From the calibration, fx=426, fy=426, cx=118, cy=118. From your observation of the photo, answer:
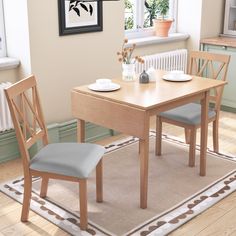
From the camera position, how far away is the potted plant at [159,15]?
4613 millimetres

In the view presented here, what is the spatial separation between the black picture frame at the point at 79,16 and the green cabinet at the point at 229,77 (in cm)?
159

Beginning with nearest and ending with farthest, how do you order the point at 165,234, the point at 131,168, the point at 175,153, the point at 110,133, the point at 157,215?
the point at 165,234
the point at 157,215
the point at 131,168
the point at 175,153
the point at 110,133

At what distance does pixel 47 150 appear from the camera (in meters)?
2.59

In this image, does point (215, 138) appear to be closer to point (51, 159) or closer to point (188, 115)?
point (188, 115)

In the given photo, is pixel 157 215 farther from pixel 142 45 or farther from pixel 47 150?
pixel 142 45

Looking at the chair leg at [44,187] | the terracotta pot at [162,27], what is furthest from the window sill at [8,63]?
the terracotta pot at [162,27]

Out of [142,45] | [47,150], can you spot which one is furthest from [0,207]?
[142,45]

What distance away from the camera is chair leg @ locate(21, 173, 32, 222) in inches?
99.4

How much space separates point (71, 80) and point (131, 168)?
927 mm

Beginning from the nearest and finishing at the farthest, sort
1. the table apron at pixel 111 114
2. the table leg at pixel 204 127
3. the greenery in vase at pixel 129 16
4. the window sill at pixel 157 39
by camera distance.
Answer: the table apron at pixel 111 114 < the table leg at pixel 204 127 < the window sill at pixel 157 39 < the greenery in vase at pixel 129 16

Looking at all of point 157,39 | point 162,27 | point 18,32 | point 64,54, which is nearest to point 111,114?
point 64,54

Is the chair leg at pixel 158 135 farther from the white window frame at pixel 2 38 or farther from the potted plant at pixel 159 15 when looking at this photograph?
the potted plant at pixel 159 15

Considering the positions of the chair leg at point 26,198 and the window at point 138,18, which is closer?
the chair leg at point 26,198

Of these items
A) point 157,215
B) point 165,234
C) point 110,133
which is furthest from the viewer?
point 110,133
